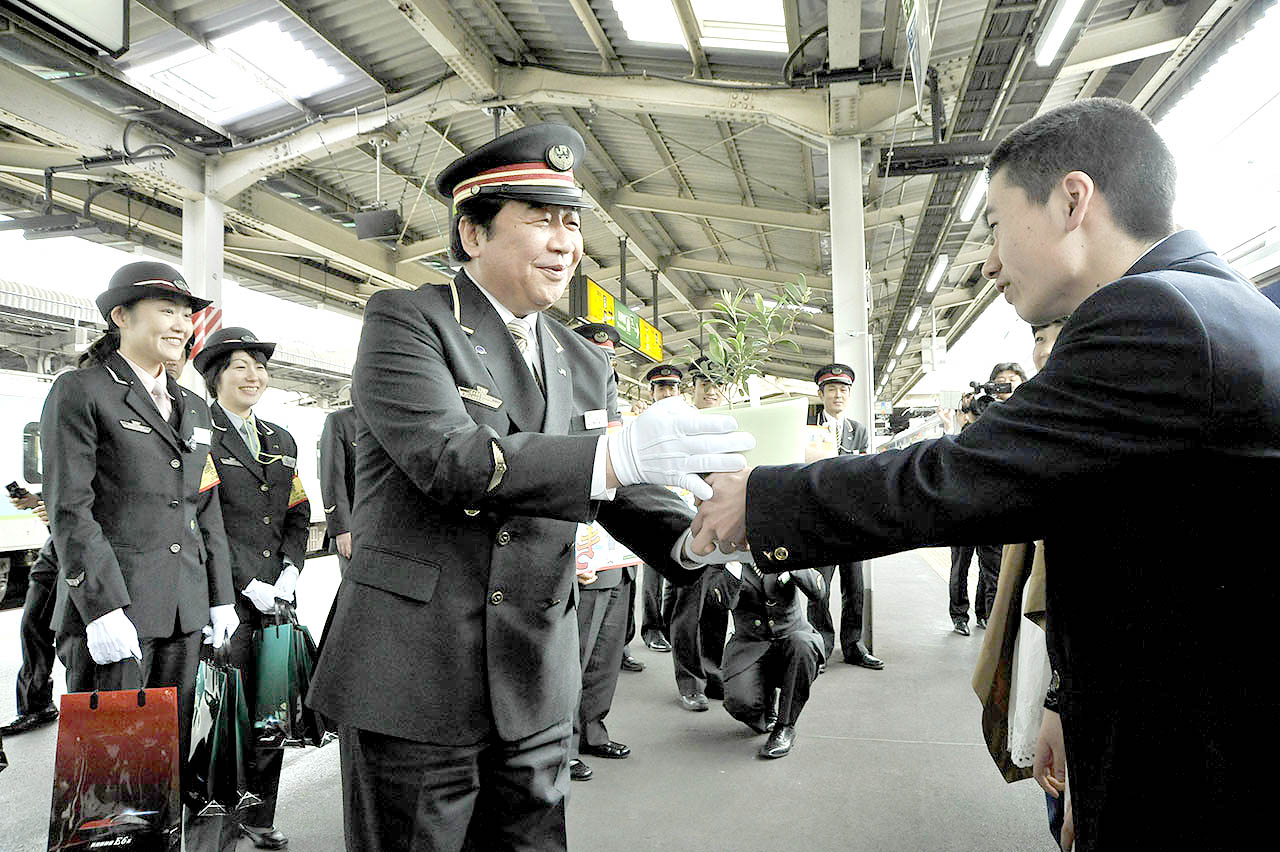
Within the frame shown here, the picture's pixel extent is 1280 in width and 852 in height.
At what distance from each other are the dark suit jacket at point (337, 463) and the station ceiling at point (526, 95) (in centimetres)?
277

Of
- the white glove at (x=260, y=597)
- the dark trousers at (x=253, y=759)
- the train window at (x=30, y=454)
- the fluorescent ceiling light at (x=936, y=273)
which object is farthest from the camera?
the fluorescent ceiling light at (x=936, y=273)

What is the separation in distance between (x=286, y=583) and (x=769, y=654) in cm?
235

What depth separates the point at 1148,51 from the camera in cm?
602

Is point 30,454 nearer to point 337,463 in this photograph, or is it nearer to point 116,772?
point 337,463

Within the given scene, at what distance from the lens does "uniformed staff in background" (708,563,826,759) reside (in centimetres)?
410

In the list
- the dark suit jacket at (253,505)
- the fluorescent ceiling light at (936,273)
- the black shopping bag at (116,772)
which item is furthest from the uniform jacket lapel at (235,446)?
the fluorescent ceiling light at (936,273)

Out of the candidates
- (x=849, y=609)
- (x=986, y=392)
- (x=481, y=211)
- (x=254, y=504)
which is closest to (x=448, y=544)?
(x=481, y=211)

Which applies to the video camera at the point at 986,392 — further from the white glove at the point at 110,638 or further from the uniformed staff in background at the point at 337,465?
the white glove at the point at 110,638

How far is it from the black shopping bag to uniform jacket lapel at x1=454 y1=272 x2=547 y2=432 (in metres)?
1.57

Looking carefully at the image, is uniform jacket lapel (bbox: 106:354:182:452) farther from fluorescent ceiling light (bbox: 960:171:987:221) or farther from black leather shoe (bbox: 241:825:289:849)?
fluorescent ceiling light (bbox: 960:171:987:221)

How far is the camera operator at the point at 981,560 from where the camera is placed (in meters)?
5.89

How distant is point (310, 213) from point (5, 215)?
11.6ft

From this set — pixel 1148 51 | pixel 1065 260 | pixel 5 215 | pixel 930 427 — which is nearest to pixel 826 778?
pixel 1065 260

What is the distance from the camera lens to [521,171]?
1554mm
